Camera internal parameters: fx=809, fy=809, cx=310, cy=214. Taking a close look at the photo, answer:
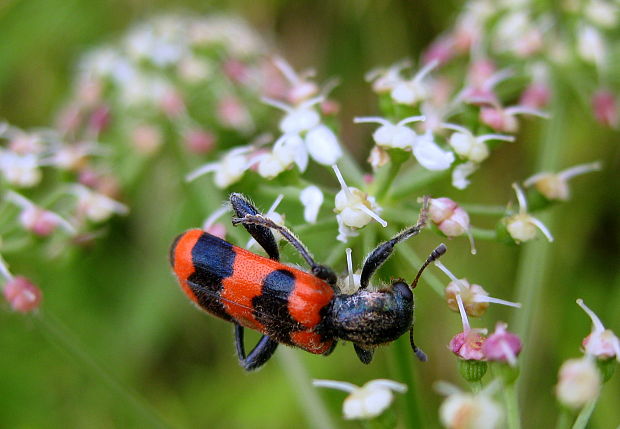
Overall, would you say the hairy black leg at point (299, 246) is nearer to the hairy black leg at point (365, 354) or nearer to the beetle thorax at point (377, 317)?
the beetle thorax at point (377, 317)

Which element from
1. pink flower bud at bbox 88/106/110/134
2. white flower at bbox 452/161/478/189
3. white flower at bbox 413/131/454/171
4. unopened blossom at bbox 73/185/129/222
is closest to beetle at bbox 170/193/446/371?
white flower at bbox 413/131/454/171

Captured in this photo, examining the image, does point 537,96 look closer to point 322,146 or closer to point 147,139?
point 322,146

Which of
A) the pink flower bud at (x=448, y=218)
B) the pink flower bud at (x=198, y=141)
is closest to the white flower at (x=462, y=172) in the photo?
the pink flower bud at (x=448, y=218)

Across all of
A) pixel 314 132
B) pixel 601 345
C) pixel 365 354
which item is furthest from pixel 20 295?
pixel 601 345

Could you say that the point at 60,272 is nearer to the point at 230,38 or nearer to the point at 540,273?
the point at 230,38

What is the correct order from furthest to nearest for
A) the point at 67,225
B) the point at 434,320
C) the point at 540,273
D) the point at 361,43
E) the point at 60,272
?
1. the point at 361,43
2. the point at 60,272
3. the point at 434,320
4. the point at 540,273
5. the point at 67,225

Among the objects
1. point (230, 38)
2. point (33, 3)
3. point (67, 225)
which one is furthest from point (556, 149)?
point (33, 3)
